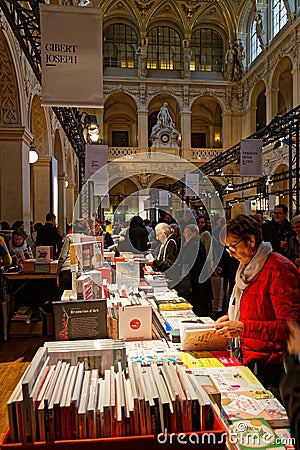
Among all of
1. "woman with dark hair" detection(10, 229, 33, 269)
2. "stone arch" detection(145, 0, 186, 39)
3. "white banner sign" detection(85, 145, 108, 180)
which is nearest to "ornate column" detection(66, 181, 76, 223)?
"white banner sign" detection(85, 145, 108, 180)

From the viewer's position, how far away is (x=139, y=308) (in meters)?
2.48

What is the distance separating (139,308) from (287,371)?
1.49m

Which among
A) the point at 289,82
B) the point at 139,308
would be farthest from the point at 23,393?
the point at 289,82

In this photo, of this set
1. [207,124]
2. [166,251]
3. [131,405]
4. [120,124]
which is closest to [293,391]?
[131,405]

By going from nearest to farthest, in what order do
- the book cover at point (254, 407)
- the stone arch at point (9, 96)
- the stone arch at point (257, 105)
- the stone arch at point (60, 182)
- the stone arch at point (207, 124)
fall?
the book cover at point (254, 407) < the stone arch at point (9, 96) < the stone arch at point (60, 182) < the stone arch at point (257, 105) < the stone arch at point (207, 124)

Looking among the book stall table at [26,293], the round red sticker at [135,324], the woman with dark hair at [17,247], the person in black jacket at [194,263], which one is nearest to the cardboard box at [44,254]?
the book stall table at [26,293]

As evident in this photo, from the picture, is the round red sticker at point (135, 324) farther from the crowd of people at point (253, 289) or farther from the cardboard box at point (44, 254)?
the cardboard box at point (44, 254)

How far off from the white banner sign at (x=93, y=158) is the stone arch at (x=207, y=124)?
2131 cm

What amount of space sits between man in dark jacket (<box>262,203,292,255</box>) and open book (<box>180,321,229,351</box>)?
3828 mm

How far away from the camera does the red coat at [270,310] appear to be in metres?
2.14

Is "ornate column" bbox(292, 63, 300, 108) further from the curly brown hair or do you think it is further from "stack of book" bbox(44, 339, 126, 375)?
"stack of book" bbox(44, 339, 126, 375)

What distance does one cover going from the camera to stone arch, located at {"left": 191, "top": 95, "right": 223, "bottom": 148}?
2947cm

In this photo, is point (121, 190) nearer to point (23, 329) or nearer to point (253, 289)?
point (23, 329)

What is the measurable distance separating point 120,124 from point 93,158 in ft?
70.1
